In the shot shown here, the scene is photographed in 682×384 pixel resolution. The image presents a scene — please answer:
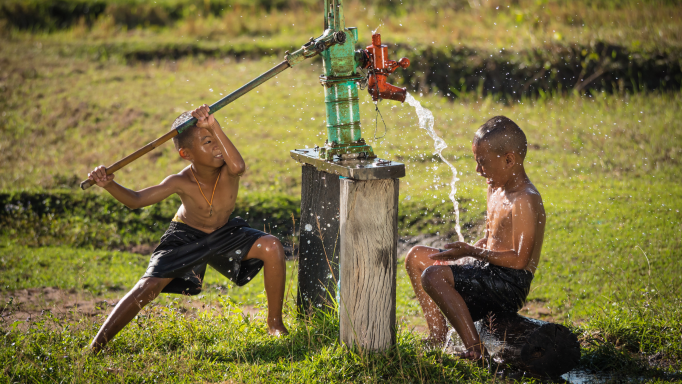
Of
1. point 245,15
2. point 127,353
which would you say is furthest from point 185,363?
point 245,15

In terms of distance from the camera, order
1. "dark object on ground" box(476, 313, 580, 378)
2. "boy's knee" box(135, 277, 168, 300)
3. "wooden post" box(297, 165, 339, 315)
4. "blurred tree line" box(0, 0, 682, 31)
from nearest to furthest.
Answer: "dark object on ground" box(476, 313, 580, 378)
"boy's knee" box(135, 277, 168, 300)
"wooden post" box(297, 165, 339, 315)
"blurred tree line" box(0, 0, 682, 31)

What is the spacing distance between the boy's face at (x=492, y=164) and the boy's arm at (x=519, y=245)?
0.18m

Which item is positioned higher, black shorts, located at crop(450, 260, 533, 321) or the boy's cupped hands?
the boy's cupped hands

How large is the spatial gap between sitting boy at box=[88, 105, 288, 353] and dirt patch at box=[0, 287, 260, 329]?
1.80 feet

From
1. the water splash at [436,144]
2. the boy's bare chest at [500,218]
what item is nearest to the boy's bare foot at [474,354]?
the boy's bare chest at [500,218]

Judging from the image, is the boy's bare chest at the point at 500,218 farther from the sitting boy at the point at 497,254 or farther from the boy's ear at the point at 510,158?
the boy's ear at the point at 510,158

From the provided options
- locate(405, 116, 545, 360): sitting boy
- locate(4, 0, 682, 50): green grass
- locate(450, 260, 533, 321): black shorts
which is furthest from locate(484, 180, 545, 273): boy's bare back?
locate(4, 0, 682, 50): green grass

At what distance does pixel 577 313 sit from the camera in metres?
4.21

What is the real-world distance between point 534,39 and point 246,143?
5.17 metres

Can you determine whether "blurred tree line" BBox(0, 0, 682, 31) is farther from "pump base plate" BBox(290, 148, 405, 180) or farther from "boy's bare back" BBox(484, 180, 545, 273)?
"pump base plate" BBox(290, 148, 405, 180)

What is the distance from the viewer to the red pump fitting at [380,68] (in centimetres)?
329

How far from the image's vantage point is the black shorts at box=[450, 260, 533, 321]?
3344 millimetres

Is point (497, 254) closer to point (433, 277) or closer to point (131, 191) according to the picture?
point (433, 277)

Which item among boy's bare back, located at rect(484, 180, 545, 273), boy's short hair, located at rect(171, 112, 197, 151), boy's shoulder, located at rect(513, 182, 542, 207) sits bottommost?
boy's bare back, located at rect(484, 180, 545, 273)
